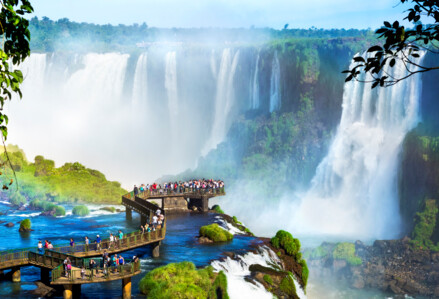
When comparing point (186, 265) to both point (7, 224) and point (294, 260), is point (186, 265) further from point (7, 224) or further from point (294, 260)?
point (7, 224)

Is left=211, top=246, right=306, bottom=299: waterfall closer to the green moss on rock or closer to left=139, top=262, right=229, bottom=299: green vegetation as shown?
left=139, top=262, right=229, bottom=299: green vegetation

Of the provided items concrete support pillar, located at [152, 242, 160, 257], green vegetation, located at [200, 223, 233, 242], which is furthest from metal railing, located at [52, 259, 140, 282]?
green vegetation, located at [200, 223, 233, 242]

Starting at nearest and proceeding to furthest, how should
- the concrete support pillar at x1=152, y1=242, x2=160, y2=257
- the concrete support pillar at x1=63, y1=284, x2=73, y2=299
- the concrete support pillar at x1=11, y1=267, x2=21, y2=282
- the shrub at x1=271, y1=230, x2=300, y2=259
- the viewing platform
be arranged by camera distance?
the concrete support pillar at x1=63, y1=284, x2=73, y2=299, the concrete support pillar at x1=11, y1=267, x2=21, y2=282, the concrete support pillar at x1=152, y1=242, x2=160, y2=257, the shrub at x1=271, y1=230, x2=300, y2=259, the viewing platform

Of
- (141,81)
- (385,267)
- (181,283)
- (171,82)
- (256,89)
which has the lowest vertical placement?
(385,267)

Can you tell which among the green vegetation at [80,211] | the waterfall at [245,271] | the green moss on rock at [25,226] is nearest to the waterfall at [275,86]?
the green vegetation at [80,211]

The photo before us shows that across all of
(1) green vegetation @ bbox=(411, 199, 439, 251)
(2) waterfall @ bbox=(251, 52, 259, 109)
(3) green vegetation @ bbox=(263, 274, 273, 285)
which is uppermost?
(2) waterfall @ bbox=(251, 52, 259, 109)

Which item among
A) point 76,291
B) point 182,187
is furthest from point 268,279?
point 182,187

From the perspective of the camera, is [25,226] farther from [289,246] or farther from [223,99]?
[223,99]

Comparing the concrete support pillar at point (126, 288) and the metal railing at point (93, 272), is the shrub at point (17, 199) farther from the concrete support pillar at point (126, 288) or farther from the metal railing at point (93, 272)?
the concrete support pillar at point (126, 288)
